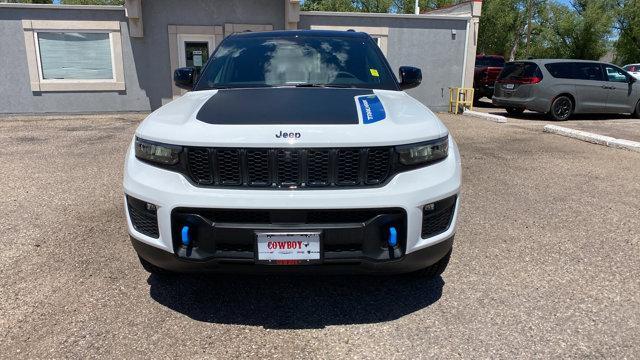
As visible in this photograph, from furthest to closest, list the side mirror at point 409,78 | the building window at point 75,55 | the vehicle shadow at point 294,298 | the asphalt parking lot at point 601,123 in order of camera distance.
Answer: the building window at point 75,55 → the asphalt parking lot at point 601,123 → the side mirror at point 409,78 → the vehicle shadow at point 294,298

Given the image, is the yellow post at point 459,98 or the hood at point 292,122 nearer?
the hood at point 292,122

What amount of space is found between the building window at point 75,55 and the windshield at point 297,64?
10.3 metres

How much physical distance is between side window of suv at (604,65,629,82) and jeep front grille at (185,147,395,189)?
13.2m

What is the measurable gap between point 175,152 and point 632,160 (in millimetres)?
7594

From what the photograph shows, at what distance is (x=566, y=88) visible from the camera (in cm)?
1241

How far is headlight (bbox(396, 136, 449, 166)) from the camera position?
2443 millimetres

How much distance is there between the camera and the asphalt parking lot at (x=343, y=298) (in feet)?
8.27

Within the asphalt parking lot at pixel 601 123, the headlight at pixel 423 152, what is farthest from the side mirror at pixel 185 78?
the asphalt parking lot at pixel 601 123

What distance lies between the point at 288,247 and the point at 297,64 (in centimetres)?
185

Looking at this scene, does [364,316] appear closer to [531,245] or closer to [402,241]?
[402,241]

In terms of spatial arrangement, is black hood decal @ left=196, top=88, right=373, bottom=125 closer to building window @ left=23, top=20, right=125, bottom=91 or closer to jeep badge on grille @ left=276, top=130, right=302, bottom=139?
jeep badge on grille @ left=276, top=130, right=302, bottom=139

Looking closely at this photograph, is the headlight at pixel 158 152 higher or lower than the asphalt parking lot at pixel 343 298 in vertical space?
higher

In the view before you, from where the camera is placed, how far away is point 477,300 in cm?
299

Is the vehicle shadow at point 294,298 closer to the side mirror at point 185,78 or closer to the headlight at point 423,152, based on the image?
the headlight at point 423,152
